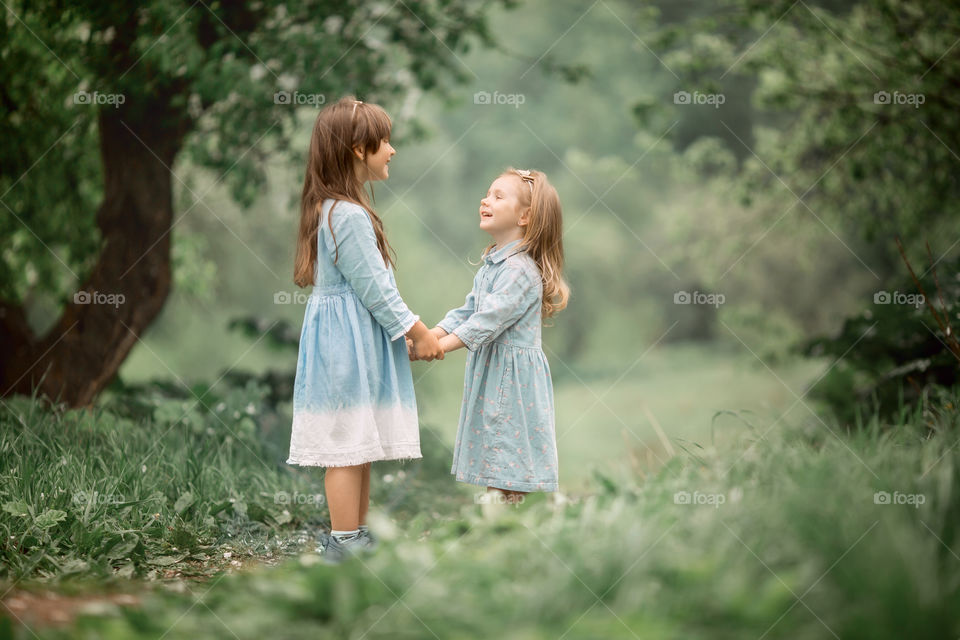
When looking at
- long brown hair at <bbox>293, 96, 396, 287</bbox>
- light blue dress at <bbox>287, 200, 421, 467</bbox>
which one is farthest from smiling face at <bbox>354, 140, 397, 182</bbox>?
light blue dress at <bbox>287, 200, 421, 467</bbox>

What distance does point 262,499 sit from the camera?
11.6ft

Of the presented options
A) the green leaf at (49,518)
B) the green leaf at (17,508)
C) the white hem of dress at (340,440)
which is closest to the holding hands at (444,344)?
the white hem of dress at (340,440)

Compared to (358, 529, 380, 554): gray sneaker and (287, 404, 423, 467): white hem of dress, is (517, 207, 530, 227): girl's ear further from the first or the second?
(358, 529, 380, 554): gray sneaker

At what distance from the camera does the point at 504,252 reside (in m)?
3.14

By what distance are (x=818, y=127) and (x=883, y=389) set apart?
262 centimetres

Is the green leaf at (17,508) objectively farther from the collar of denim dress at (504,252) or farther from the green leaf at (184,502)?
the collar of denim dress at (504,252)

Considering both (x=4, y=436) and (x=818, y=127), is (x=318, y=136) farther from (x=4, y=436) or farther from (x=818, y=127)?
(x=818, y=127)

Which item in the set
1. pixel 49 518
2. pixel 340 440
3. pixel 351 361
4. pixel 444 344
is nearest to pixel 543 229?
pixel 444 344

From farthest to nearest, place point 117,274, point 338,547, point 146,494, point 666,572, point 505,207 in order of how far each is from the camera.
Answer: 1. point 117,274
2. point 146,494
3. point 505,207
4. point 338,547
5. point 666,572

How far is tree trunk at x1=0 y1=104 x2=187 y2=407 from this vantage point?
4.65 m

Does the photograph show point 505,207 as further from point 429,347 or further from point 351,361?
point 351,361

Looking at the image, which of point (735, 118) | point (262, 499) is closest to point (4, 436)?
point (262, 499)

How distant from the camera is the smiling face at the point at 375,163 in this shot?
3.01 metres

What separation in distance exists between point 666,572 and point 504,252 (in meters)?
1.55
